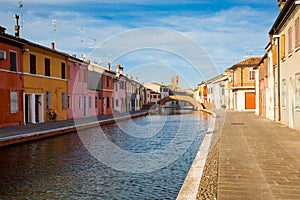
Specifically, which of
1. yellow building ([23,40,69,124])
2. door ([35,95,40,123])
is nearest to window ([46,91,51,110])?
yellow building ([23,40,69,124])

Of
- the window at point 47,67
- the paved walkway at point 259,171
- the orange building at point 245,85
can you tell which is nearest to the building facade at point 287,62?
the paved walkway at point 259,171

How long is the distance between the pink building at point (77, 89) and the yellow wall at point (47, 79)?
4.09 ft

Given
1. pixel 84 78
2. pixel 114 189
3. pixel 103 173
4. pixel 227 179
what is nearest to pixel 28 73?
Result: pixel 84 78

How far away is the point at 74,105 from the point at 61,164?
2233 centimetres

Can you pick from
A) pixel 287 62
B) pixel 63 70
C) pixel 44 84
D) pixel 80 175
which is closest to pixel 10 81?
pixel 44 84

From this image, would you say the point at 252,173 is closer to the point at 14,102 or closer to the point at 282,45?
the point at 282,45

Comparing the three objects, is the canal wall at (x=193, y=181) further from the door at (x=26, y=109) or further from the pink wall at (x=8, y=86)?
the door at (x=26, y=109)

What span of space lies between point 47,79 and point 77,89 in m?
6.87

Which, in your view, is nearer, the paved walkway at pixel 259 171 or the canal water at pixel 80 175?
the paved walkway at pixel 259 171

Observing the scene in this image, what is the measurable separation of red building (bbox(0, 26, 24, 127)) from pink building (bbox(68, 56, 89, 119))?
886cm

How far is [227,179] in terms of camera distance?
670 cm

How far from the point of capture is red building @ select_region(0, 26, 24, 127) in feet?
67.2

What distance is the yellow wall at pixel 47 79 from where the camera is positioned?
77.8ft

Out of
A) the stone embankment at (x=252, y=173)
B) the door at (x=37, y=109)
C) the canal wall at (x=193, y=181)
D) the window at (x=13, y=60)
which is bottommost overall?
the canal wall at (x=193, y=181)
